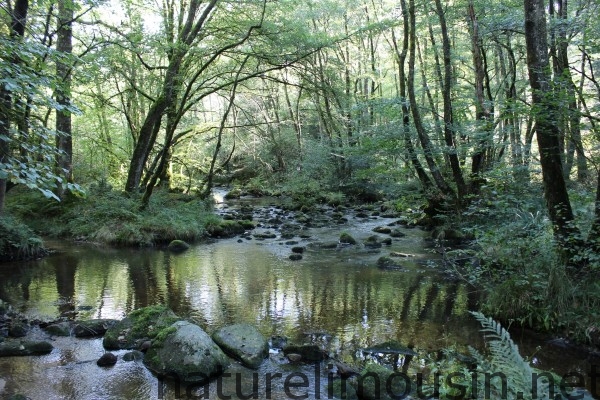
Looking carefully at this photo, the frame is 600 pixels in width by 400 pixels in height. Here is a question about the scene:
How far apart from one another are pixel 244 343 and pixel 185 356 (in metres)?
0.79

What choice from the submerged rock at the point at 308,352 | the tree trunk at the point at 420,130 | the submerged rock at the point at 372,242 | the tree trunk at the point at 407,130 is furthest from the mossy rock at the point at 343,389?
the tree trunk at the point at 407,130

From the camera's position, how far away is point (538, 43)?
6348mm

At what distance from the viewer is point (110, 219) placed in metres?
13.5

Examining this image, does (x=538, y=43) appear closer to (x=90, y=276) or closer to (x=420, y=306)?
(x=420, y=306)

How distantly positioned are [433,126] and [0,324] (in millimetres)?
13414

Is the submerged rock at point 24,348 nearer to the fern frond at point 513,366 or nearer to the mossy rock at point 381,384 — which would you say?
the mossy rock at point 381,384

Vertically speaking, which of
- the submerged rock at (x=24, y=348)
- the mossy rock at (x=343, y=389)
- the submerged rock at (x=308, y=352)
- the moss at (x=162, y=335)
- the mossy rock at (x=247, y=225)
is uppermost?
the mossy rock at (x=247, y=225)

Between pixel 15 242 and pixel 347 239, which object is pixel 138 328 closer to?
pixel 15 242

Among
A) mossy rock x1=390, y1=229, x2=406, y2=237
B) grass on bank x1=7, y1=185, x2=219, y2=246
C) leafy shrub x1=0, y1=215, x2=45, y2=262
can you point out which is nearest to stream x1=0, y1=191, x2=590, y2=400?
leafy shrub x1=0, y1=215, x2=45, y2=262

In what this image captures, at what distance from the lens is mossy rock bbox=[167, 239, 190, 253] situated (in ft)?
40.6

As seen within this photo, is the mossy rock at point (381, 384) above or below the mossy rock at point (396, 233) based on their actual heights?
below

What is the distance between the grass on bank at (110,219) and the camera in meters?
13.0

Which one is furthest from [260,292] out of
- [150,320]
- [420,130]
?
[420,130]

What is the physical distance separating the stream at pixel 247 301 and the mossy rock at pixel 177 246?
0.98 ft
